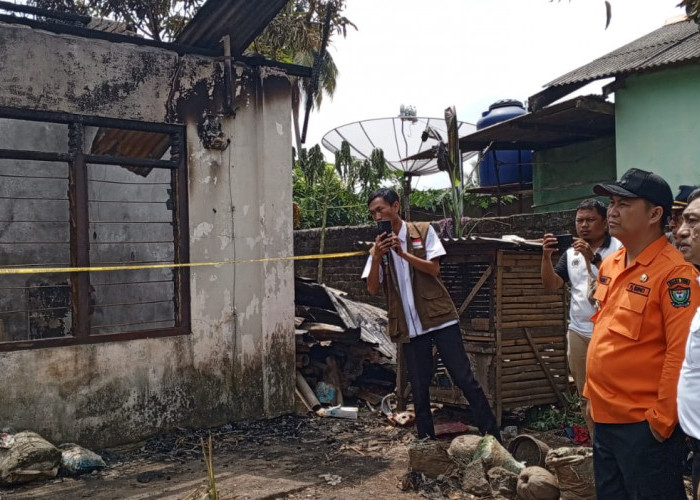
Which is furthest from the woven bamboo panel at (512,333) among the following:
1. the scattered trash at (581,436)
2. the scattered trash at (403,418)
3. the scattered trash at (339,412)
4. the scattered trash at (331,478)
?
the scattered trash at (331,478)

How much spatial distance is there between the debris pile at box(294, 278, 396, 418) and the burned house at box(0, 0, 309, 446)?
45 centimetres

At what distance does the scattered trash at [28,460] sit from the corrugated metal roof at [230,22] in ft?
12.5

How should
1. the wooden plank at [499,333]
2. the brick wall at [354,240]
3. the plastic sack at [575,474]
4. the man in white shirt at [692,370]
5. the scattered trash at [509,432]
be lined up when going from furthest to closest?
the brick wall at [354,240]
the wooden plank at [499,333]
the scattered trash at [509,432]
the plastic sack at [575,474]
the man in white shirt at [692,370]

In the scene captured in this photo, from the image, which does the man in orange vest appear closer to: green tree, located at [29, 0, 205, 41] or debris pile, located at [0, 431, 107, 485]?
debris pile, located at [0, 431, 107, 485]

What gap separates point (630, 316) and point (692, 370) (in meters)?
0.42

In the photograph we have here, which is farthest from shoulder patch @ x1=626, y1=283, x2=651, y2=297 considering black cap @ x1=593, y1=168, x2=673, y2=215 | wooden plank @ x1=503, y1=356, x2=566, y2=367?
wooden plank @ x1=503, y1=356, x2=566, y2=367

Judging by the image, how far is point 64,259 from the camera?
8.70 m

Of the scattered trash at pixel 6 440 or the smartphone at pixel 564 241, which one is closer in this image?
the scattered trash at pixel 6 440

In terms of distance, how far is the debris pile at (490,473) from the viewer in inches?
154

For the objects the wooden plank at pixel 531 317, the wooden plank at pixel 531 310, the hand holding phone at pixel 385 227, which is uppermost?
the hand holding phone at pixel 385 227

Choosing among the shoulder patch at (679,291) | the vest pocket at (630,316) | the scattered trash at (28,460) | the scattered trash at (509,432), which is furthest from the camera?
the scattered trash at (509,432)

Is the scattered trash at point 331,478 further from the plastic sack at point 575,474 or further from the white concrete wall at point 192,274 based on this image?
the white concrete wall at point 192,274

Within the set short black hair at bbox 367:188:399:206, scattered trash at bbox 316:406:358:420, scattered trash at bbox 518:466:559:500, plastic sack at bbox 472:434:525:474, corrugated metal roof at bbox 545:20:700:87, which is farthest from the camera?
corrugated metal roof at bbox 545:20:700:87

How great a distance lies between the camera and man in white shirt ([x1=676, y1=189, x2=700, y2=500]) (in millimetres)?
2162
